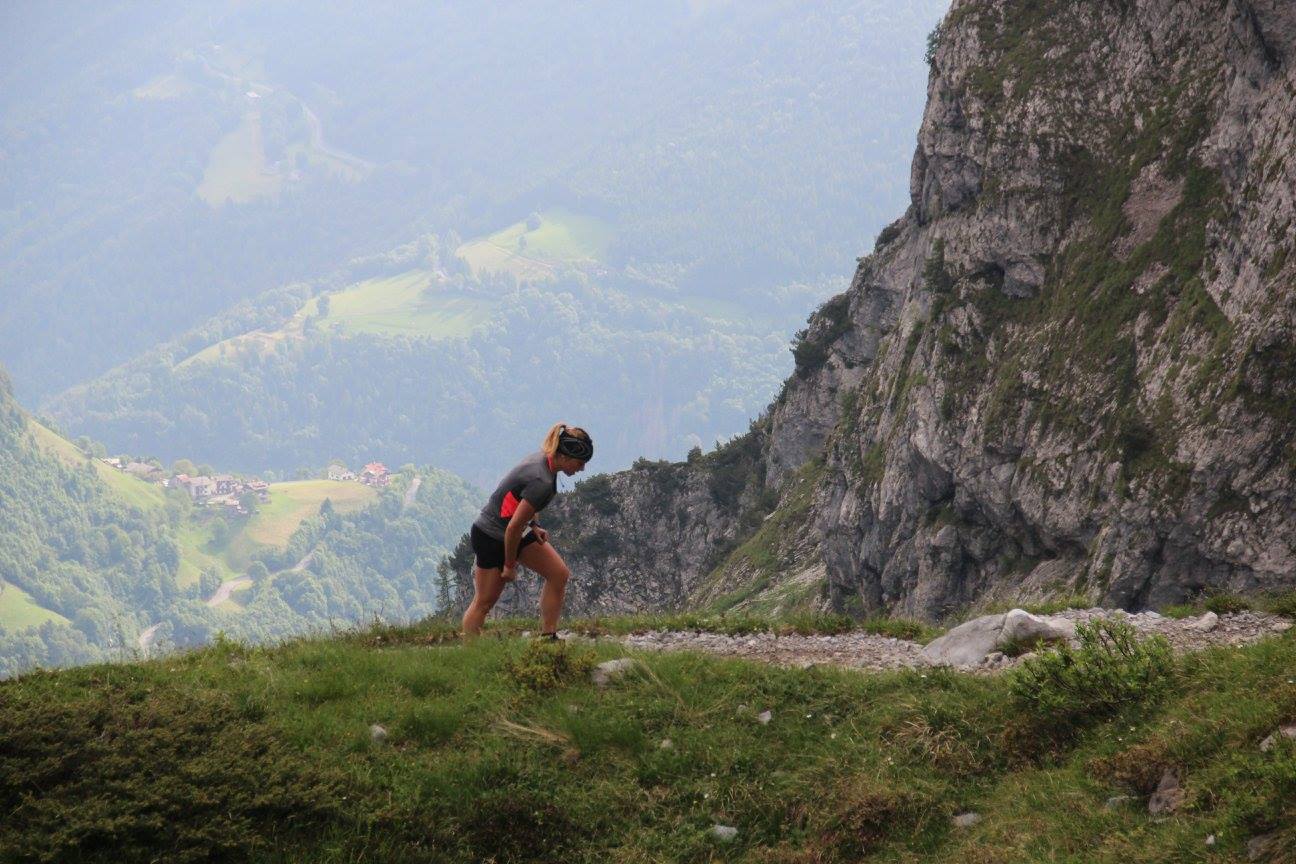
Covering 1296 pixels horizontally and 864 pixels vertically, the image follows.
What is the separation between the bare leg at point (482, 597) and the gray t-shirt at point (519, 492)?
2.05ft

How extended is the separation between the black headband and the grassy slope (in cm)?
235

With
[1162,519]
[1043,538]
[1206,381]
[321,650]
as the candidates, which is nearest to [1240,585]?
[1162,519]

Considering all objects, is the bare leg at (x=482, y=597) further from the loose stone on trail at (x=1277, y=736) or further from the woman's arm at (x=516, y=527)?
the loose stone on trail at (x=1277, y=736)

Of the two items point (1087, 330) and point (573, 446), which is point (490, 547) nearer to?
point (573, 446)

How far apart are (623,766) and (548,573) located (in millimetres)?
3521

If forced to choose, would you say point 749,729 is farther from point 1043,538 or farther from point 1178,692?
point 1043,538

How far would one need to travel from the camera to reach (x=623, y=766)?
1066 cm

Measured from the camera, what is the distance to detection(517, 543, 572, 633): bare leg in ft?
44.6

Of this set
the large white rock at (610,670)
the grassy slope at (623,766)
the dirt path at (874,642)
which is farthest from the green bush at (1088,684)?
the large white rock at (610,670)

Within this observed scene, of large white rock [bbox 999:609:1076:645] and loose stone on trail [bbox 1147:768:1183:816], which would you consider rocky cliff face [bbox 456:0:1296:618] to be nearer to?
large white rock [bbox 999:609:1076:645]

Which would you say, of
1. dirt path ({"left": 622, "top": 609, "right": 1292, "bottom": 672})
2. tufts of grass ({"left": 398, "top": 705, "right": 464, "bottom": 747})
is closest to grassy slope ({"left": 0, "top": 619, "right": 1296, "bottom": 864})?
tufts of grass ({"left": 398, "top": 705, "right": 464, "bottom": 747})

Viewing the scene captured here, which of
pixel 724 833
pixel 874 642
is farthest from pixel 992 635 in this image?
pixel 724 833

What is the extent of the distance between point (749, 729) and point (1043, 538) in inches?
1195

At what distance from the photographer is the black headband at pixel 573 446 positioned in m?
13.1
